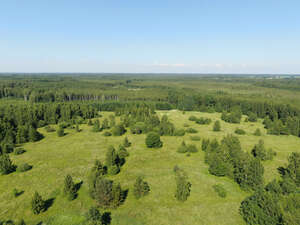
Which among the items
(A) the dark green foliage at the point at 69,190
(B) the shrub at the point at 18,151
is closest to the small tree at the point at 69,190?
(A) the dark green foliage at the point at 69,190

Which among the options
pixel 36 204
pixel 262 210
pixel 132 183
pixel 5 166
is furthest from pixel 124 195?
pixel 5 166

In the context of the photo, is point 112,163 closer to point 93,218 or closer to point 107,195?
point 107,195

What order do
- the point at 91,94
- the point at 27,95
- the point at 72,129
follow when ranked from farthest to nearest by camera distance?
the point at 91,94 < the point at 27,95 < the point at 72,129

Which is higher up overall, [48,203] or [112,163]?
[112,163]

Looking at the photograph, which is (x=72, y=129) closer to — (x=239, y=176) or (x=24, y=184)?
(x=24, y=184)

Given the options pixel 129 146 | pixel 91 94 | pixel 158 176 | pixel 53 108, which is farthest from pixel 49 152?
pixel 91 94

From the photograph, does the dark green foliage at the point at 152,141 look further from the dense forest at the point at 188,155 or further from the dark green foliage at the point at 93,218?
the dark green foliage at the point at 93,218
